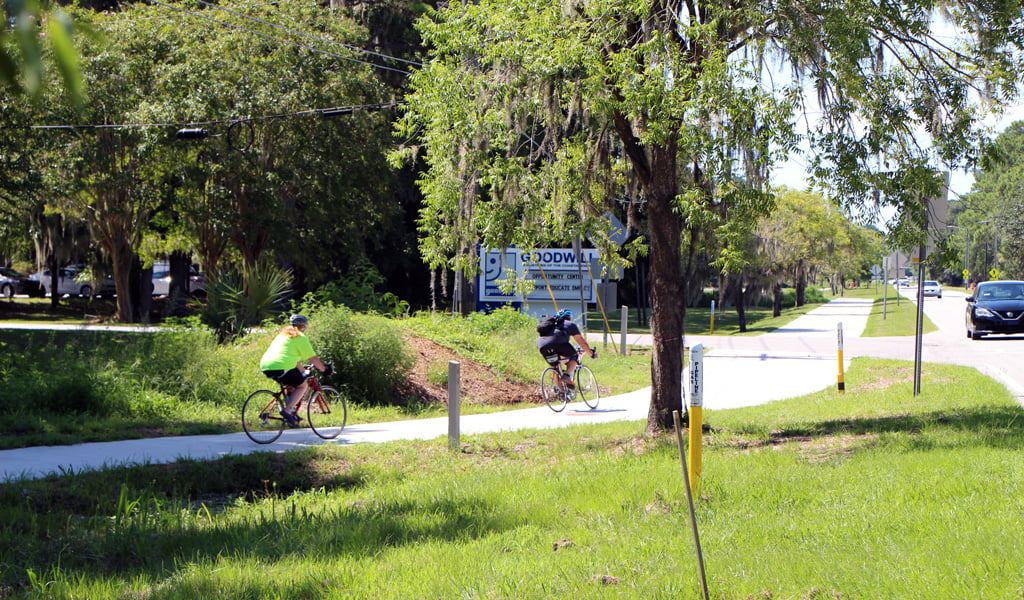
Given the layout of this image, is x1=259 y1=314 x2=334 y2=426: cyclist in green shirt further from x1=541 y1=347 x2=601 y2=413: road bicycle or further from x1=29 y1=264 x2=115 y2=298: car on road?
x1=29 y1=264 x2=115 y2=298: car on road

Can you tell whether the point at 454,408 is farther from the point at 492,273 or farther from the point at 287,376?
the point at 492,273

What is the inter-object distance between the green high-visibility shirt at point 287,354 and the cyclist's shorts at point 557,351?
15.8 ft

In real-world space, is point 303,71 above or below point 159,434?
above

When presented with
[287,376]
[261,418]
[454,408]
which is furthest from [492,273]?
[454,408]

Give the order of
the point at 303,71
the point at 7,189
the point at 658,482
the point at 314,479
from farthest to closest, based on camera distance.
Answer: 1. the point at 303,71
2. the point at 7,189
3. the point at 314,479
4. the point at 658,482

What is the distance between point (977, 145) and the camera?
32.4 feet

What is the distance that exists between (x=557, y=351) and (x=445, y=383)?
2.57 meters

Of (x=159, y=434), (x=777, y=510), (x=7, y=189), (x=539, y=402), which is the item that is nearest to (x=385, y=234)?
(x=7, y=189)

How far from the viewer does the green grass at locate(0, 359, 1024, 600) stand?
4.96 m

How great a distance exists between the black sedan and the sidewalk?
506cm

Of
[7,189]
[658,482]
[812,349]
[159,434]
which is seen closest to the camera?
[658,482]

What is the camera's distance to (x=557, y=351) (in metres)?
15.2

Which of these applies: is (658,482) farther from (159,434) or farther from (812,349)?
(812,349)

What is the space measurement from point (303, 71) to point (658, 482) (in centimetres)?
2625
